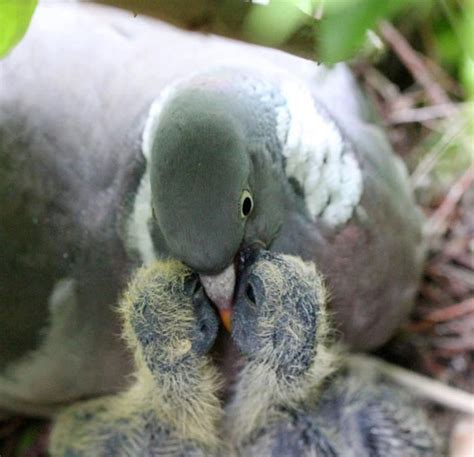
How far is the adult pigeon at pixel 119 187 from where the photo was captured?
1.11 m

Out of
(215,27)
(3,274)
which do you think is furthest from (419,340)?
(215,27)

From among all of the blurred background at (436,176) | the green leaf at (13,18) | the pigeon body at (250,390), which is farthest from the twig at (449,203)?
the green leaf at (13,18)

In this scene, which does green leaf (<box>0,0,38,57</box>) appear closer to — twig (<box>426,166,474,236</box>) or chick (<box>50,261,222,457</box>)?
chick (<box>50,261,222,457</box>)

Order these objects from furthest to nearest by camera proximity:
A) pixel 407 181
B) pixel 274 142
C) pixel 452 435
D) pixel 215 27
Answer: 1. pixel 407 181
2. pixel 452 435
3. pixel 274 142
4. pixel 215 27

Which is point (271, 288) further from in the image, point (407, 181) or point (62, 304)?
point (407, 181)

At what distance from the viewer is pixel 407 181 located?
5.12 ft

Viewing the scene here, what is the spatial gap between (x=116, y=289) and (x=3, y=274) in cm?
15

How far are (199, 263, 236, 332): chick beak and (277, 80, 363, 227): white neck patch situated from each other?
0.22 metres

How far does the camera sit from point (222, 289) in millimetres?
944

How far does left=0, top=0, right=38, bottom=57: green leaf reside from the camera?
1.87 feet

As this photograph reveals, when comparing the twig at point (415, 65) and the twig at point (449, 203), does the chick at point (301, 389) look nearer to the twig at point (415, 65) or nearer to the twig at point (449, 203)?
the twig at point (449, 203)

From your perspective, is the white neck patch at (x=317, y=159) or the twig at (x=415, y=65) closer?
the white neck patch at (x=317, y=159)

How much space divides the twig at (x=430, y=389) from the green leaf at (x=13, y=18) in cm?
94

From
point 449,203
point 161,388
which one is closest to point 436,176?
point 449,203
